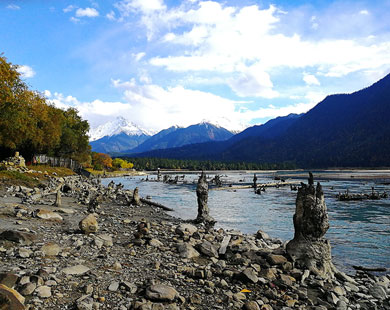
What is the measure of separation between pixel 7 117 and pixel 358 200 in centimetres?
6026

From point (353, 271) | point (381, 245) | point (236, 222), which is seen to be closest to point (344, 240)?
point (381, 245)

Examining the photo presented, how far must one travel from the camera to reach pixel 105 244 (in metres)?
12.7

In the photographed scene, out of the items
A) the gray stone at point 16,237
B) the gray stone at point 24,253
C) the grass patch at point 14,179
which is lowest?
the gray stone at point 24,253

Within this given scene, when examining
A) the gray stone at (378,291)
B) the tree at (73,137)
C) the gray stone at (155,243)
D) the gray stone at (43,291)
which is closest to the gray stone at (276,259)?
the gray stone at (378,291)

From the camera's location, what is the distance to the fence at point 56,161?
70188mm

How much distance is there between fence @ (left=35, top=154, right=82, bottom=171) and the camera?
70188 millimetres

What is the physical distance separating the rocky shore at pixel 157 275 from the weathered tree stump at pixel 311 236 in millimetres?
57

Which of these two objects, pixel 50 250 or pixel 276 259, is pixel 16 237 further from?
pixel 276 259

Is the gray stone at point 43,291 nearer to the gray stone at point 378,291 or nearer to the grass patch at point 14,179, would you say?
the gray stone at point 378,291

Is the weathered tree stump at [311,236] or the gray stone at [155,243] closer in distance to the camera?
the weathered tree stump at [311,236]

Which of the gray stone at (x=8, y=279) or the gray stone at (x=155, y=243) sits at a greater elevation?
the gray stone at (x=8, y=279)

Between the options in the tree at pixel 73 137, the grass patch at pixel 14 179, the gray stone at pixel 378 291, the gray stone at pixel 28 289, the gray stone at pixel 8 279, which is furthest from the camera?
the tree at pixel 73 137

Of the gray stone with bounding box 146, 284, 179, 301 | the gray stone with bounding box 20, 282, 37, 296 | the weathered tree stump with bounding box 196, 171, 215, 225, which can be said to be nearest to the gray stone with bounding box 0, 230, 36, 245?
the gray stone with bounding box 20, 282, 37, 296

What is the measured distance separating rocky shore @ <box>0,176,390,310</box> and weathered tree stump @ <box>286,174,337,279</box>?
6 cm
